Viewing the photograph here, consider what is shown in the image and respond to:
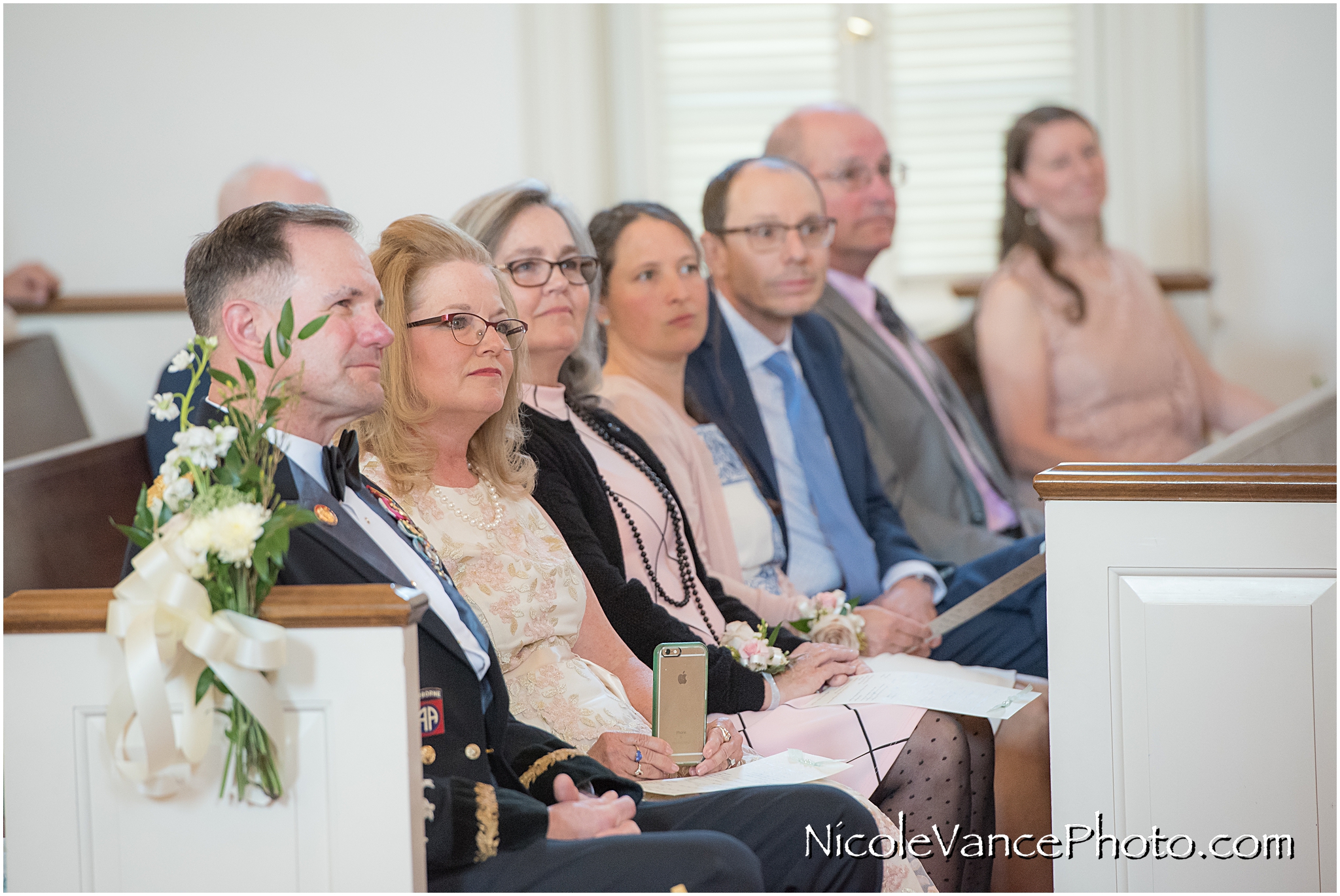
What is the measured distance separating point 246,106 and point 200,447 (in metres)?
3.53

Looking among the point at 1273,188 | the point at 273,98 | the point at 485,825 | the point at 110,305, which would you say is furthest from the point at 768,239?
the point at 1273,188

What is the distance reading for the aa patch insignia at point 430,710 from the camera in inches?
64.4

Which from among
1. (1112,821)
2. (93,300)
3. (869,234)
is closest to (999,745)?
(1112,821)

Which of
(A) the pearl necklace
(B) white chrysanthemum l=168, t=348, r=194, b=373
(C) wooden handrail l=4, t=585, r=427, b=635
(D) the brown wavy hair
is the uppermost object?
(D) the brown wavy hair

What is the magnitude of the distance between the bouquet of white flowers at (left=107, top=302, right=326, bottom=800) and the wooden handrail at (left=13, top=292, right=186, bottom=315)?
3396mm

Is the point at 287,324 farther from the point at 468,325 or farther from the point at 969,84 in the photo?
the point at 969,84

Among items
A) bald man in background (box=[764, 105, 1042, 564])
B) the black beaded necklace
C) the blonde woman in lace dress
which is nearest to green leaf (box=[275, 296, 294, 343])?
the blonde woman in lace dress

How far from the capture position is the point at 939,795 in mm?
2176

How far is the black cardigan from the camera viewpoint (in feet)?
7.34

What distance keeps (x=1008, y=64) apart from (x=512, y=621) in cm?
384

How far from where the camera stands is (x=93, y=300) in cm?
464

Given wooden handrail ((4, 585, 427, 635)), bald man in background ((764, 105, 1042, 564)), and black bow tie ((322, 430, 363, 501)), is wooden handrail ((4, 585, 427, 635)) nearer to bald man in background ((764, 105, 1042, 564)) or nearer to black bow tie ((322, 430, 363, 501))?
black bow tie ((322, 430, 363, 501))

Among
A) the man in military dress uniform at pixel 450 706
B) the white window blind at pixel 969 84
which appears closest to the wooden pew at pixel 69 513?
the man in military dress uniform at pixel 450 706

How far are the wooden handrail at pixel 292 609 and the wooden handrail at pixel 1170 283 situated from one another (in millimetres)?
3807
